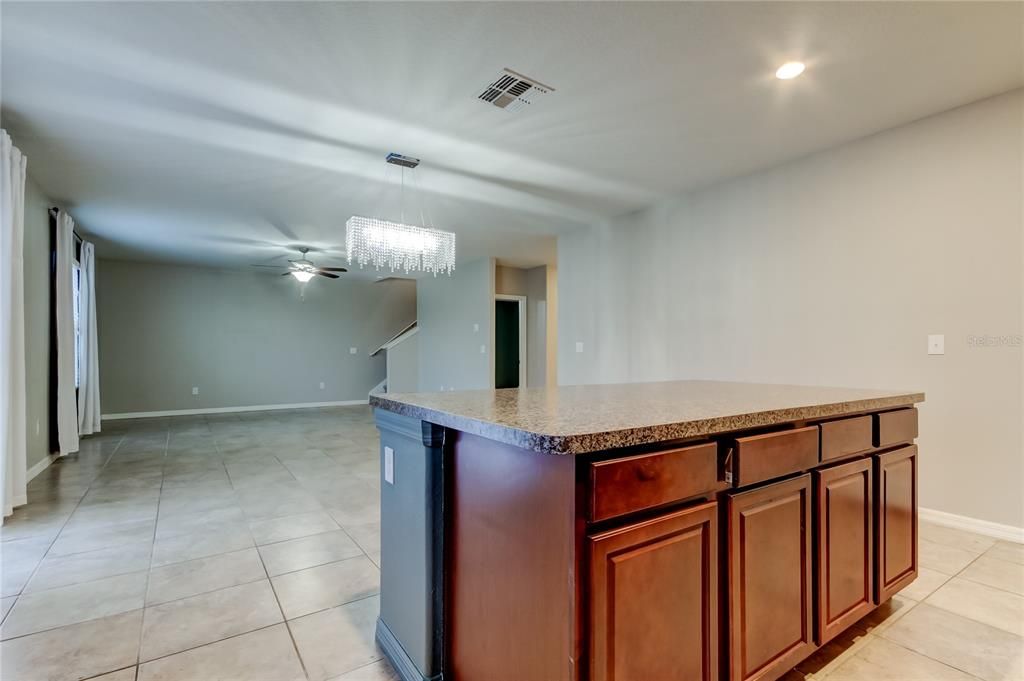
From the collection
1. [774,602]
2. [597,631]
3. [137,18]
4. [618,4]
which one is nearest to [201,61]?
[137,18]

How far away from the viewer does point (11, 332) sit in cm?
312

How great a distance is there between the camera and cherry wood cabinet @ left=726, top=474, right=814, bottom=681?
4.27ft

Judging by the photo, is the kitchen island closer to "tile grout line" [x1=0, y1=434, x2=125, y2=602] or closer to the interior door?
"tile grout line" [x1=0, y1=434, x2=125, y2=602]

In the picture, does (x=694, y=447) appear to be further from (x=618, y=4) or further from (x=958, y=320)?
(x=958, y=320)

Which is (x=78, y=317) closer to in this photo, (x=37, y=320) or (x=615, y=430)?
(x=37, y=320)

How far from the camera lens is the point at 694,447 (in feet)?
3.96

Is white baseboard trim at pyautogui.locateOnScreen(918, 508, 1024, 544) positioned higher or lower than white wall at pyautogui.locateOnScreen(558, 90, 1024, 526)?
lower

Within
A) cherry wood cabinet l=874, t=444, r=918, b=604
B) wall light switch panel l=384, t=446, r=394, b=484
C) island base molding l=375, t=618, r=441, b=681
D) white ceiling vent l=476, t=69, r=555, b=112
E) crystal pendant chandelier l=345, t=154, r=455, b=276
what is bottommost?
island base molding l=375, t=618, r=441, b=681

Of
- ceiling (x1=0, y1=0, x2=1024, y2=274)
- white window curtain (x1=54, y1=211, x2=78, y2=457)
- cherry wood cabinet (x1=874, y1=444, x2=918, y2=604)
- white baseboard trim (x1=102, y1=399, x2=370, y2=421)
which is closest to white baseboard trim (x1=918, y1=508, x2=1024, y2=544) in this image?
cherry wood cabinet (x1=874, y1=444, x2=918, y2=604)

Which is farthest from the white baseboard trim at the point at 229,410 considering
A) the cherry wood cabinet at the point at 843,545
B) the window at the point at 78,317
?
the cherry wood cabinet at the point at 843,545

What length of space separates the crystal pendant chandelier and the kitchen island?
2497 mm

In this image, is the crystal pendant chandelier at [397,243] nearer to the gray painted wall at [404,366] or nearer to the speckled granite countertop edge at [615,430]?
the speckled granite countertop edge at [615,430]

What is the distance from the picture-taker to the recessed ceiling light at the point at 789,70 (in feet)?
7.66

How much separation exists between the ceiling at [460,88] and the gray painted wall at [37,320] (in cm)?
29
